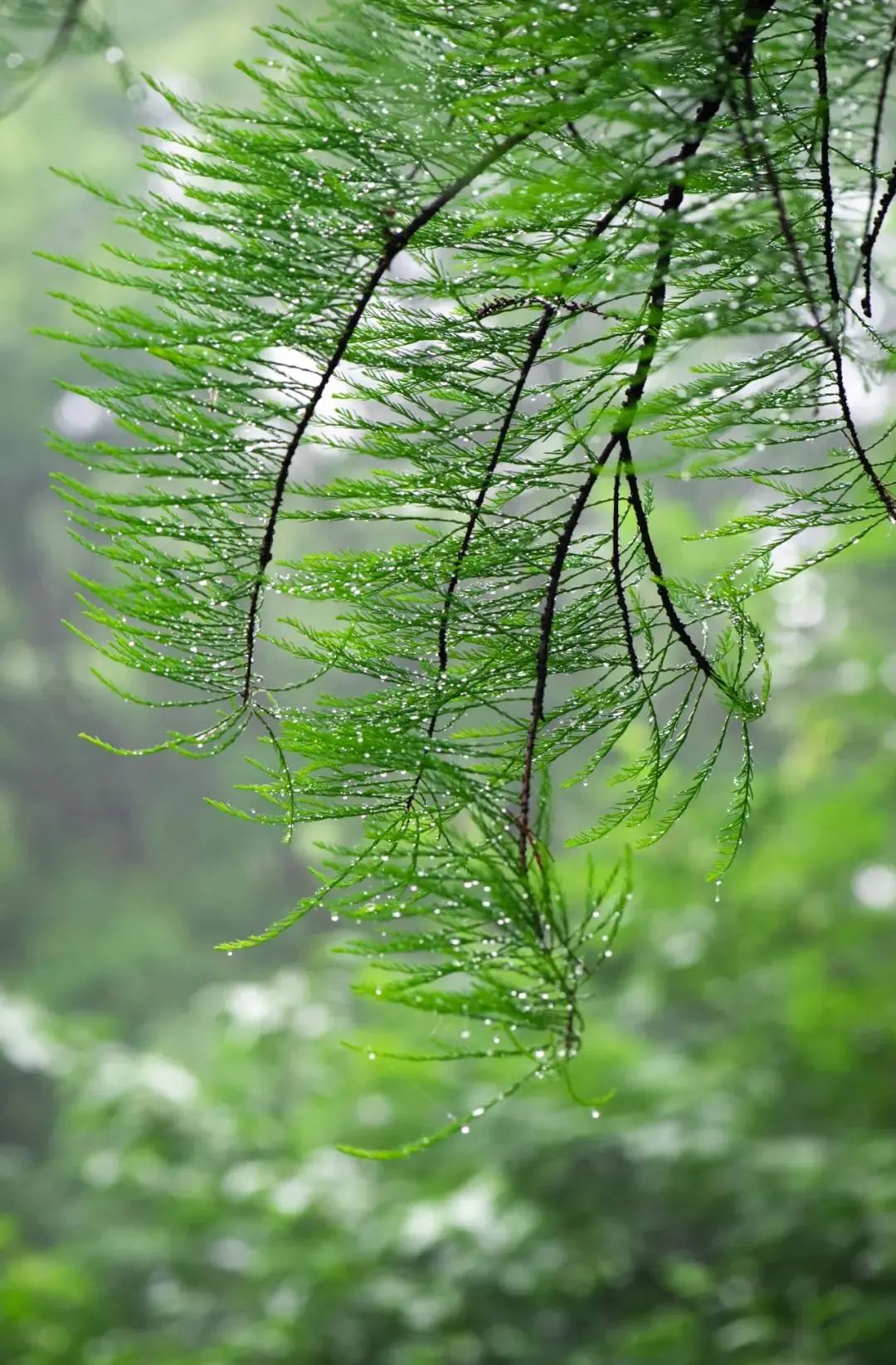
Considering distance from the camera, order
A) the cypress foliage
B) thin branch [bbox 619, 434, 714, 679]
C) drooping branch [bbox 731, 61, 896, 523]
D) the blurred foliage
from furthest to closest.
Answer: the blurred foliage < the cypress foliage < thin branch [bbox 619, 434, 714, 679] < drooping branch [bbox 731, 61, 896, 523]

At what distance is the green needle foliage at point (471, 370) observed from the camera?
1.27 feet

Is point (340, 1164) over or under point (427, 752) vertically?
over

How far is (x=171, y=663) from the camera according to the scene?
1.50 feet

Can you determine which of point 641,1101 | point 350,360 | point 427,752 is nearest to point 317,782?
point 427,752

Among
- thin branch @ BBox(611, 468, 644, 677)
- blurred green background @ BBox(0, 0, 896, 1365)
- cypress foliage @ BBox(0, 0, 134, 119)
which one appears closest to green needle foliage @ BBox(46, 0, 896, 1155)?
thin branch @ BBox(611, 468, 644, 677)

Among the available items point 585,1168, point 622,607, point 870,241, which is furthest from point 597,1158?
point 870,241

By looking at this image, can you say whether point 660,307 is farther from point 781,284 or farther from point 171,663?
point 171,663

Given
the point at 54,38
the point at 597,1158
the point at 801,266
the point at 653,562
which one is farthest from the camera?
the point at 597,1158

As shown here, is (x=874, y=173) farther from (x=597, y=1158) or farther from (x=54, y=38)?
(x=597, y=1158)

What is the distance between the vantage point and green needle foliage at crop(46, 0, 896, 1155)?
1.27 feet

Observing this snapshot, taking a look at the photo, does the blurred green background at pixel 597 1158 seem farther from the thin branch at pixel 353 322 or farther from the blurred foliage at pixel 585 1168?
the thin branch at pixel 353 322

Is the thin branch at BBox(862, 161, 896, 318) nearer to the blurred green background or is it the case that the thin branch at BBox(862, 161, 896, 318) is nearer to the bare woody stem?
the bare woody stem

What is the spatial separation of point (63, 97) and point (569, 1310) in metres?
6.79

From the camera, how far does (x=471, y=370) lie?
46 cm
